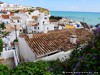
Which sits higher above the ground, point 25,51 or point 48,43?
point 48,43

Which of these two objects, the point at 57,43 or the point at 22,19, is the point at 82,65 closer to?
the point at 57,43

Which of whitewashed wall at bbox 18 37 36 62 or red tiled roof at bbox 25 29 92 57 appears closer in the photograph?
red tiled roof at bbox 25 29 92 57

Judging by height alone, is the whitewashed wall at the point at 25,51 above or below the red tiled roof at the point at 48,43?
below

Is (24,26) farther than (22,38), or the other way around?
(24,26)

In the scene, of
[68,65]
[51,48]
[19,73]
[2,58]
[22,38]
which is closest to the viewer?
[19,73]

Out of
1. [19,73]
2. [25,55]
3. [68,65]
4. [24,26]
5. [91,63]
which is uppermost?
[19,73]

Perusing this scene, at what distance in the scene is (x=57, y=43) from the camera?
14102 millimetres

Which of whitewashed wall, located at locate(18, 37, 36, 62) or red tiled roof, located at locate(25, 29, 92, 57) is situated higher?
red tiled roof, located at locate(25, 29, 92, 57)

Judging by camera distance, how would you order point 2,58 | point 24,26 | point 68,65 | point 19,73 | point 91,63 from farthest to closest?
1. point 24,26
2. point 2,58
3. point 68,65
4. point 91,63
5. point 19,73

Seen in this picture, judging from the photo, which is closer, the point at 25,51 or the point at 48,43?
the point at 48,43

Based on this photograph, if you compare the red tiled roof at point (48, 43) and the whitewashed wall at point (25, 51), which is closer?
the red tiled roof at point (48, 43)

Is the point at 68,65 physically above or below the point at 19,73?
below

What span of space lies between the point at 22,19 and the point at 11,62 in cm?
4581

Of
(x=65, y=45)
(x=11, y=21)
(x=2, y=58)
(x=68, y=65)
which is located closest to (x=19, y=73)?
(x=68, y=65)
